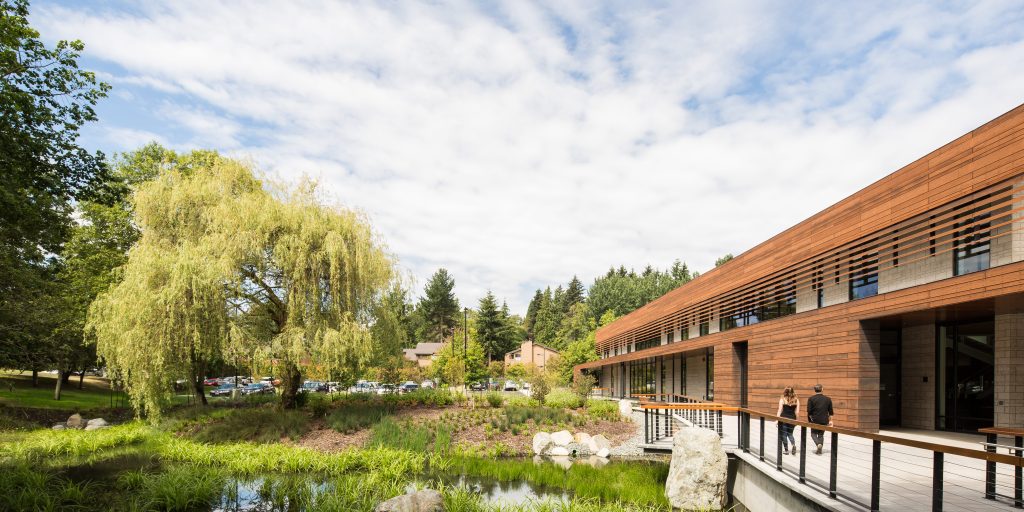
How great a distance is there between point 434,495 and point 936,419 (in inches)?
451

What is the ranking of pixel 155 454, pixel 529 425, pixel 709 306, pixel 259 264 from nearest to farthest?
pixel 155 454
pixel 259 264
pixel 529 425
pixel 709 306

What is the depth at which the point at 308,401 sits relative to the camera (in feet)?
69.2

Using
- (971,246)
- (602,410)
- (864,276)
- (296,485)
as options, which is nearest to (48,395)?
(296,485)

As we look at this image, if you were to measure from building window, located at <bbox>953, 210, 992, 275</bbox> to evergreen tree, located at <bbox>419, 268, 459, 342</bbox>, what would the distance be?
76057 mm

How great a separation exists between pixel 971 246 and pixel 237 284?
18.4 metres

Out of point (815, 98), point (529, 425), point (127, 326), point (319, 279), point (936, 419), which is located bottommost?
point (529, 425)

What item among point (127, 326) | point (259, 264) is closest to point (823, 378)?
point (259, 264)

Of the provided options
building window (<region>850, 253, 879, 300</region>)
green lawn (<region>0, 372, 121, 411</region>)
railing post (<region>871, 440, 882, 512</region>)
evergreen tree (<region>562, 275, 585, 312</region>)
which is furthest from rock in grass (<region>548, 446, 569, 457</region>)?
evergreen tree (<region>562, 275, 585, 312</region>)

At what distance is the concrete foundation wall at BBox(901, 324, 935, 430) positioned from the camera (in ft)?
42.9

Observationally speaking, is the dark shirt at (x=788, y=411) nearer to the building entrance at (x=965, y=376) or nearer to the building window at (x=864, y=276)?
the building window at (x=864, y=276)

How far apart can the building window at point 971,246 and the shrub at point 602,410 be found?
13.3m

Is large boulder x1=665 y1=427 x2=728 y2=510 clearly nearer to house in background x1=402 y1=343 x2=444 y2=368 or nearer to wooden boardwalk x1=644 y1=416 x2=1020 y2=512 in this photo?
wooden boardwalk x1=644 y1=416 x2=1020 y2=512

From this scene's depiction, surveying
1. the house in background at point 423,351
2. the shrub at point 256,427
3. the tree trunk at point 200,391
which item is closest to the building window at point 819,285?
the shrub at point 256,427

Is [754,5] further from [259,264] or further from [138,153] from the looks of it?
[138,153]
